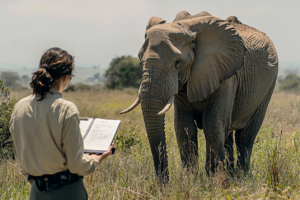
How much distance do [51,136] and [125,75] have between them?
31522 millimetres

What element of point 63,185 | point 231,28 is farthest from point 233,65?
point 63,185

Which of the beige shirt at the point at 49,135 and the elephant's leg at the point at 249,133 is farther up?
the beige shirt at the point at 49,135

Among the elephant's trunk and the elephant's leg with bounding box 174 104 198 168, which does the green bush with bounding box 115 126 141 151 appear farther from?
the elephant's trunk

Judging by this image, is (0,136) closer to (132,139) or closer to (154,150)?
(132,139)

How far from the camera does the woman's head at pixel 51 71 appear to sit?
2.46 meters

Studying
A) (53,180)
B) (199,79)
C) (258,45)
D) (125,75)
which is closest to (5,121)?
(199,79)

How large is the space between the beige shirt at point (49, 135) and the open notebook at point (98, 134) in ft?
0.89

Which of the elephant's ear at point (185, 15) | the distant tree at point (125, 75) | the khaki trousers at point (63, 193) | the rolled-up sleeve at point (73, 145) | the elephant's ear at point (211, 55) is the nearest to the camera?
the rolled-up sleeve at point (73, 145)

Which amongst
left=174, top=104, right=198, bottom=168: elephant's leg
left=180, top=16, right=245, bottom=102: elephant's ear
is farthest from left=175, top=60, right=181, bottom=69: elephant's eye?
left=174, top=104, right=198, bottom=168: elephant's leg

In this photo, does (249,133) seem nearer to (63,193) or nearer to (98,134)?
(98,134)

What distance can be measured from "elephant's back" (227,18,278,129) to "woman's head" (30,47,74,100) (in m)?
3.40

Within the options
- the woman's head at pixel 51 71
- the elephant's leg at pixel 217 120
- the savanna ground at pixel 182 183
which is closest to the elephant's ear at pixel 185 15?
the elephant's leg at pixel 217 120

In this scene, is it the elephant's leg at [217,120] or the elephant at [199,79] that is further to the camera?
the elephant's leg at [217,120]

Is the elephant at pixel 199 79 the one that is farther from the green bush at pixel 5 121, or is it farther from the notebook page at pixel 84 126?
the green bush at pixel 5 121
